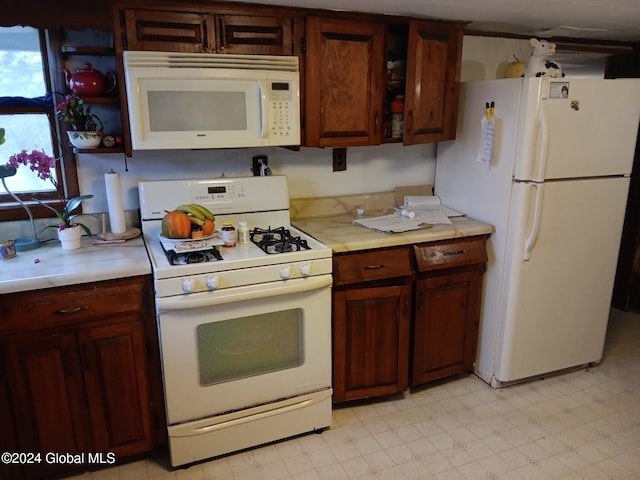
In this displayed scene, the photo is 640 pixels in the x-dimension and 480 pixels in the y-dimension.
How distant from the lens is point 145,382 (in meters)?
2.07

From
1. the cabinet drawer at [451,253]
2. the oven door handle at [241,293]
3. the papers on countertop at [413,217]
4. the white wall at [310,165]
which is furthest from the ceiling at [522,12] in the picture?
the oven door handle at [241,293]

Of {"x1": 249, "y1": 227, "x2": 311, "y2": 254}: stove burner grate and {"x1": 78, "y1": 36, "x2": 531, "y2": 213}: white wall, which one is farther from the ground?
{"x1": 78, "y1": 36, "x2": 531, "y2": 213}: white wall

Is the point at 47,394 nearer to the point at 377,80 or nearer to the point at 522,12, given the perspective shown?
the point at 377,80

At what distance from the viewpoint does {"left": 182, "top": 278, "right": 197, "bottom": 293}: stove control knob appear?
1.91 metres

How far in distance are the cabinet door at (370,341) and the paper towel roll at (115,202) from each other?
109 centimetres

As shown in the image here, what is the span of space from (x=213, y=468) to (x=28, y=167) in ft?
5.52

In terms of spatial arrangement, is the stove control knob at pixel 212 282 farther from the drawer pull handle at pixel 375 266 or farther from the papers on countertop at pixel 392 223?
the papers on countertop at pixel 392 223

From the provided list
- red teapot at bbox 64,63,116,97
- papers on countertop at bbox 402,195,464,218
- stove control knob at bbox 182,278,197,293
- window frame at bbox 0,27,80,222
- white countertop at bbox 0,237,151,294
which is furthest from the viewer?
papers on countertop at bbox 402,195,464,218

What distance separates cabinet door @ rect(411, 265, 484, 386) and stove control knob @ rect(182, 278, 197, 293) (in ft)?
3.80

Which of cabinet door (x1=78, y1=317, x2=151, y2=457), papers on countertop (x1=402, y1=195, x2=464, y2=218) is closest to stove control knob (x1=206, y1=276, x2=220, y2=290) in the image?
cabinet door (x1=78, y1=317, x2=151, y2=457)

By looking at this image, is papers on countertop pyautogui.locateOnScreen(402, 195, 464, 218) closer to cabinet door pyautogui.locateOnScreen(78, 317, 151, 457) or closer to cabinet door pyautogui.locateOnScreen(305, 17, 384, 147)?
cabinet door pyautogui.locateOnScreen(305, 17, 384, 147)

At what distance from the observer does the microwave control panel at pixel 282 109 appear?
2287 millimetres

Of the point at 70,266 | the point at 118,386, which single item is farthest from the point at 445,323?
the point at 70,266

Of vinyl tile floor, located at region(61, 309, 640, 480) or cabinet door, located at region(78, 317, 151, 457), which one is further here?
vinyl tile floor, located at region(61, 309, 640, 480)
